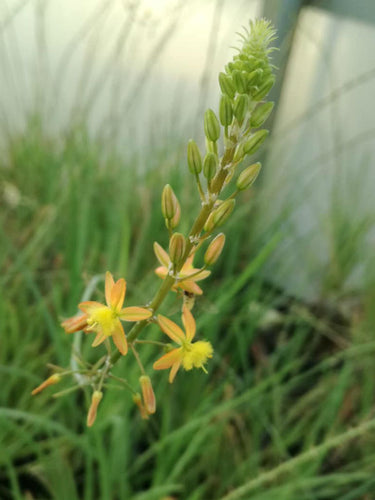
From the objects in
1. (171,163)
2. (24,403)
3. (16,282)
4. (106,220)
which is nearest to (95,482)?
(24,403)

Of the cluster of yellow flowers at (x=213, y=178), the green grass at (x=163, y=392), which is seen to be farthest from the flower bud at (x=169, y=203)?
the green grass at (x=163, y=392)

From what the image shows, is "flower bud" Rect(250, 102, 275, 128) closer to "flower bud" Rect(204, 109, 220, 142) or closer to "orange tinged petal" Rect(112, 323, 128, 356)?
"flower bud" Rect(204, 109, 220, 142)

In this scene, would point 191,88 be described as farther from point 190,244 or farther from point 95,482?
point 190,244

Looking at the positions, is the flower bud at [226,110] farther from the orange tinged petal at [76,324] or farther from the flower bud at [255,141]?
the orange tinged petal at [76,324]

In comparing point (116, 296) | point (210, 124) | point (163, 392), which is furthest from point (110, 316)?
point (163, 392)

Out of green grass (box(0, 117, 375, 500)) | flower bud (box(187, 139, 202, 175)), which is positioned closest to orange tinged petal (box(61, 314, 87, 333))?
flower bud (box(187, 139, 202, 175))

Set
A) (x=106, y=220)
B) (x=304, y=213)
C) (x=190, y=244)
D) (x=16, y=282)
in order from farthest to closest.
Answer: (x=304, y=213), (x=106, y=220), (x=16, y=282), (x=190, y=244)
